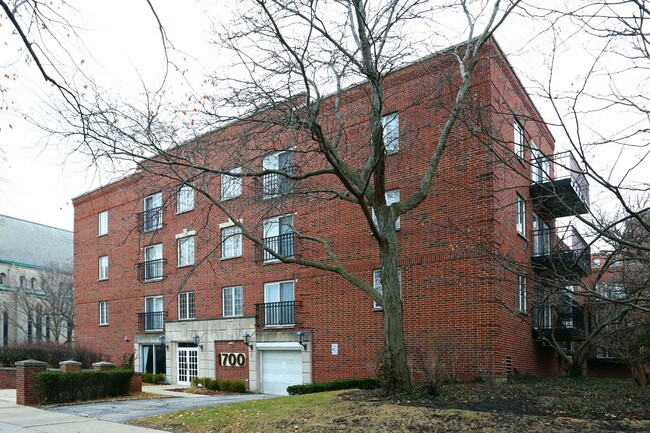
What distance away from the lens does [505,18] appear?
1362cm

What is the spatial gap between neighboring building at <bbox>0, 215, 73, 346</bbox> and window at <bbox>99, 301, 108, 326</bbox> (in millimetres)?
14655

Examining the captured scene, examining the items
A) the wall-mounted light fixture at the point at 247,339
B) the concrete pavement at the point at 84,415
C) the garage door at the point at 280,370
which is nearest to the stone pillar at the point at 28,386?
the concrete pavement at the point at 84,415

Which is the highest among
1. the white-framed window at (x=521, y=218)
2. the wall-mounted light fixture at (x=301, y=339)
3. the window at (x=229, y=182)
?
the window at (x=229, y=182)

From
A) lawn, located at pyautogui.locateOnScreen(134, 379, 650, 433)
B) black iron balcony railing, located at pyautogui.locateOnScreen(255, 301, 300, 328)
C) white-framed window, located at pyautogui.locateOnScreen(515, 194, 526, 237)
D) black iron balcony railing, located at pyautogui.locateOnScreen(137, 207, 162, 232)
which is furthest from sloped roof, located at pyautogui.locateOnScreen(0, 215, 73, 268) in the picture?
lawn, located at pyautogui.locateOnScreen(134, 379, 650, 433)

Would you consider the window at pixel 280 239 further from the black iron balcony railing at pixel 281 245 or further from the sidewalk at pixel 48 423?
the sidewalk at pixel 48 423

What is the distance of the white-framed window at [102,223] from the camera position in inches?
1427

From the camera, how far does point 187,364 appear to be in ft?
98.1

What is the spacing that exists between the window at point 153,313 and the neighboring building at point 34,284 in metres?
19.1

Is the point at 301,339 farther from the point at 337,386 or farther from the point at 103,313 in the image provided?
the point at 103,313

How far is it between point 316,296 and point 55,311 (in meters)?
40.6

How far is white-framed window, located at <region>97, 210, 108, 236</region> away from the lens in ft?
119

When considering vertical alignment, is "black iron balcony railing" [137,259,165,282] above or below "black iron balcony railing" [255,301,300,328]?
above

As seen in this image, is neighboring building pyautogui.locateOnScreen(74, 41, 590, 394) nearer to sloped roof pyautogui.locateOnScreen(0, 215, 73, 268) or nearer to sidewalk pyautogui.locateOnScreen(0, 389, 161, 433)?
sidewalk pyautogui.locateOnScreen(0, 389, 161, 433)

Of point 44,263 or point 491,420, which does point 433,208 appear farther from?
point 44,263
